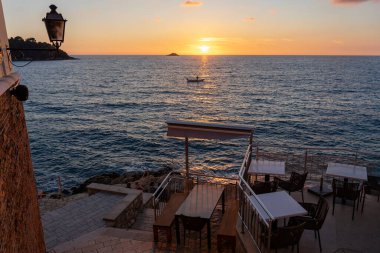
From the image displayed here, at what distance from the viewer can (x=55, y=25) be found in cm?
546

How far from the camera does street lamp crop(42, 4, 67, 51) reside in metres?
5.41

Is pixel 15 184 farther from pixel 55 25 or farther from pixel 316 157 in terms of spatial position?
pixel 316 157

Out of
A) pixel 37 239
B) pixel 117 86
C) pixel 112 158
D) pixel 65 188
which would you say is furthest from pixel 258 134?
pixel 117 86

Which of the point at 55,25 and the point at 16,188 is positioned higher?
the point at 55,25

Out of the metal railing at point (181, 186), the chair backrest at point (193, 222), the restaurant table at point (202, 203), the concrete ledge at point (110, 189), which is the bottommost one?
the concrete ledge at point (110, 189)

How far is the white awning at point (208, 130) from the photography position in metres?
8.30

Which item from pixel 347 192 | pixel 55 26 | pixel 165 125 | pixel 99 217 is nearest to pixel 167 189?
pixel 99 217

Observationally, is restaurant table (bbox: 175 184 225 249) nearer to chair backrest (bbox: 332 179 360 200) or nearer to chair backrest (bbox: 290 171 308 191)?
chair backrest (bbox: 290 171 308 191)

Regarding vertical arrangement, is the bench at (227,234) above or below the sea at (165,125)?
above

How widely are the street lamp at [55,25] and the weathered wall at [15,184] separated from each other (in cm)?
75

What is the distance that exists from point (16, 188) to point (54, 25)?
2.92 meters

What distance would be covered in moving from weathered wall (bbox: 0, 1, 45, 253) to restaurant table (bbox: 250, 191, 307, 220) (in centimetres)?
414

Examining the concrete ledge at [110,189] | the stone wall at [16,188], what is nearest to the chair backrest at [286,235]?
the stone wall at [16,188]

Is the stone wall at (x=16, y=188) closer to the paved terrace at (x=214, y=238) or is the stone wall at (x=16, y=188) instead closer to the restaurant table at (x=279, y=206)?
the paved terrace at (x=214, y=238)
